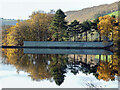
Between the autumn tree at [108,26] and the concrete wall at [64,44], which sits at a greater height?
the autumn tree at [108,26]

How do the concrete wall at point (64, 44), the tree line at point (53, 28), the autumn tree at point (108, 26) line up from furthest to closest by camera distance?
the tree line at point (53, 28) → the concrete wall at point (64, 44) → the autumn tree at point (108, 26)

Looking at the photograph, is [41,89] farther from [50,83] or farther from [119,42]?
[119,42]

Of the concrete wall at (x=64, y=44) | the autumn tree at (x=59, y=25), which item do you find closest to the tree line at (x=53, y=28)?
the autumn tree at (x=59, y=25)

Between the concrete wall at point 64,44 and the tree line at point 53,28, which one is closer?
the concrete wall at point 64,44

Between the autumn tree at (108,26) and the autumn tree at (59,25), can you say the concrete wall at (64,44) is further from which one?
the autumn tree at (108,26)

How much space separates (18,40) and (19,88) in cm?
3441

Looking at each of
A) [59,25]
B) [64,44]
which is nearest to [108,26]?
[64,44]

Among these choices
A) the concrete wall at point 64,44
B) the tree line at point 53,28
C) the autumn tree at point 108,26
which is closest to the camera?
the autumn tree at point 108,26

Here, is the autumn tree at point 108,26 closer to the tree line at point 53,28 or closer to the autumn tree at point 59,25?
the tree line at point 53,28

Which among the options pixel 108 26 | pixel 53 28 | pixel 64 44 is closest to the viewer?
pixel 108 26

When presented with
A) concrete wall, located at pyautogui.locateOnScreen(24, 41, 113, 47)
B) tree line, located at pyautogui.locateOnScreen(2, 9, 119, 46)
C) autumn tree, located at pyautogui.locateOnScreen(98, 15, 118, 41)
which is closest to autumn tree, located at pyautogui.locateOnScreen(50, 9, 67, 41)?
tree line, located at pyautogui.locateOnScreen(2, 9, 119, 46)

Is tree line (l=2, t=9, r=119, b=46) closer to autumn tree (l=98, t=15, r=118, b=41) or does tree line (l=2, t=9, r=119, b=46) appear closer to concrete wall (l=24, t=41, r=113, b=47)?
autumn tree (l=98, t=15, r=118, b=41)

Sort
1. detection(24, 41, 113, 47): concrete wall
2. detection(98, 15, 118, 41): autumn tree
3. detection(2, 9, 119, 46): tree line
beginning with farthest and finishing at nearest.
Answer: detection(2, 9, 119, 46): tree line
detection(24, 41, 113, 47): concrete wall
detection(98, 15, 118, 41): autumn tree

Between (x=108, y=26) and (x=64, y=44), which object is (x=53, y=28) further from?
(x=108, y=26)
